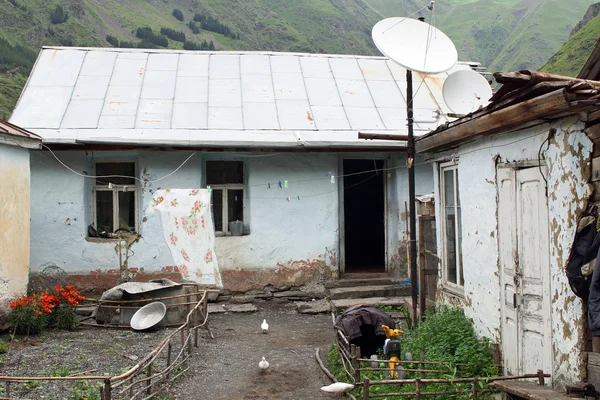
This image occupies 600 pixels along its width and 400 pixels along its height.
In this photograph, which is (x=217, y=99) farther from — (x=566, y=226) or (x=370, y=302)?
(x=566, y=226)

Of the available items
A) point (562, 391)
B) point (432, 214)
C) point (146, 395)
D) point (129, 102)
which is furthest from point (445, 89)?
point (129, 102)

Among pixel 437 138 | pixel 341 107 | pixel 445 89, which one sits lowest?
pixel 437 138

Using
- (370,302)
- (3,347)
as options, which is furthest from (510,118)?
(3,347)

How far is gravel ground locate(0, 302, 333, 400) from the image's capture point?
654 centimetres

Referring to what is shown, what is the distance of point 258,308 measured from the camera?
11492mm

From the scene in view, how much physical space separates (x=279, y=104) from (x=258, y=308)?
170 inches

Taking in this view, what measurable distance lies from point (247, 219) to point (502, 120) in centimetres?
723

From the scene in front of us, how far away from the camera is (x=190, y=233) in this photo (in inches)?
360

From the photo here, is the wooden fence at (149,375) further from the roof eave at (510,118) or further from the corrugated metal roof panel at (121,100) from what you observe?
the corrugated metal roof panel at (121,100)

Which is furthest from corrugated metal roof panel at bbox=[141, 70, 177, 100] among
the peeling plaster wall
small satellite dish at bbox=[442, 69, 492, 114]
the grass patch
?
the peeling plaster wall

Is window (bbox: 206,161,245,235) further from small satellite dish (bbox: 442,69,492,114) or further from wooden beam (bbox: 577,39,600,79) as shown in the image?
wooden beam (bbox: 577,39,600,79)

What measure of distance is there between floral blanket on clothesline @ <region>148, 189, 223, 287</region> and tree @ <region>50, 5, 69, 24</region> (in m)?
44.5

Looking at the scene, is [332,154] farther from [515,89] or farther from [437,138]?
[515,89]

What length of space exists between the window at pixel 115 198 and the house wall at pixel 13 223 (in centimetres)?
214
